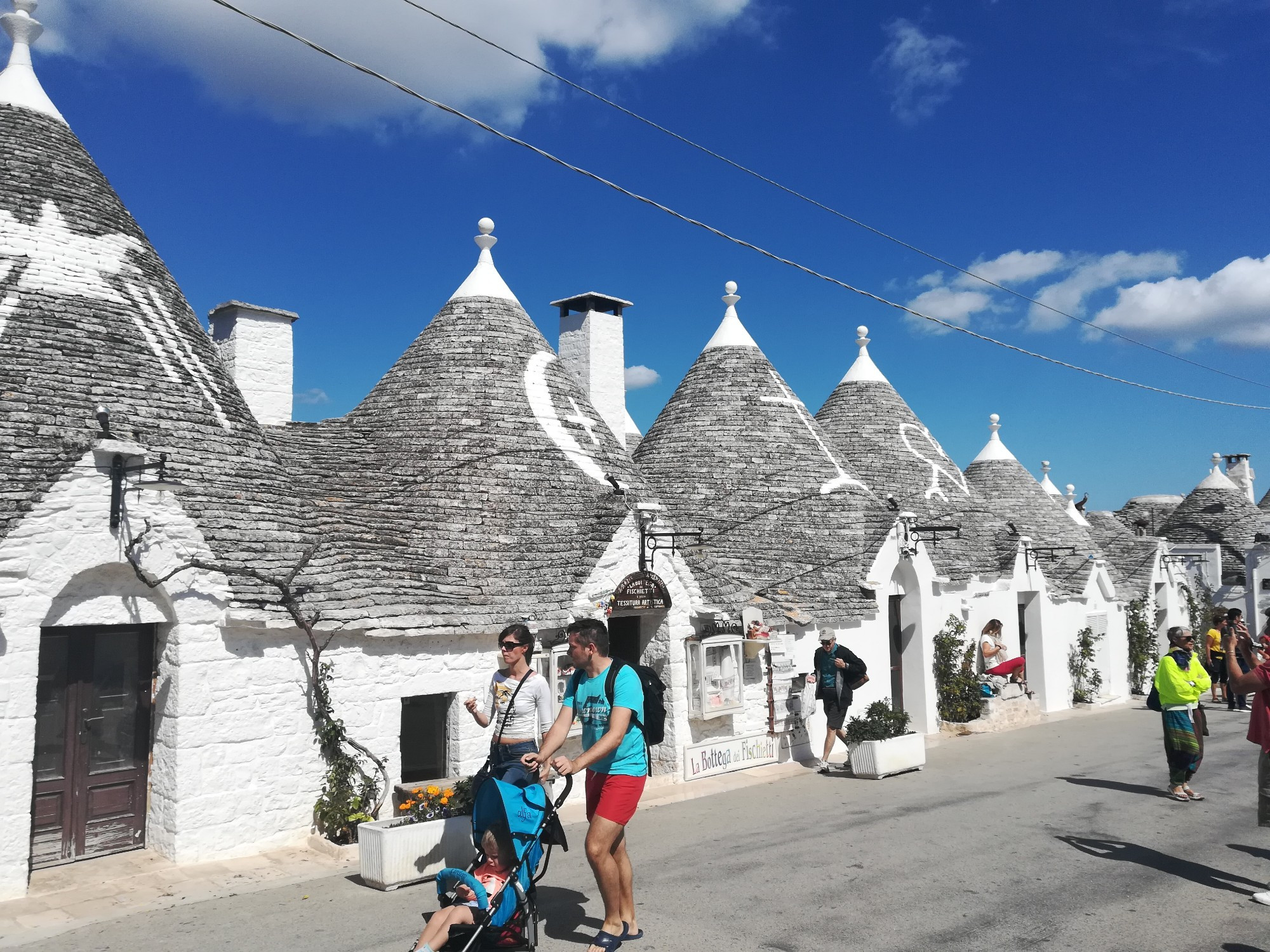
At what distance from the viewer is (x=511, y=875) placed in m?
5.09

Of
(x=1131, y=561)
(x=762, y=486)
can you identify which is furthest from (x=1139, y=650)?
(x=762, y=486)

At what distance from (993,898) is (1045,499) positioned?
717 inches

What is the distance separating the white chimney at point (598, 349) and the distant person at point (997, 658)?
7.33 m

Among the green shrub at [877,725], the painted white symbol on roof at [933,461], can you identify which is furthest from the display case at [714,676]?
the painted white symbol on roof at [933,461]

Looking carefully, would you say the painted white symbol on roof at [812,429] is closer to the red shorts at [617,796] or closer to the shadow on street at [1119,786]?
the shadow on street at [1119,786]

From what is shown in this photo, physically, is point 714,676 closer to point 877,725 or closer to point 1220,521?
point 877,725

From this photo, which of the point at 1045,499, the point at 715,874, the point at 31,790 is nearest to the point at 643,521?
the point at 715,874

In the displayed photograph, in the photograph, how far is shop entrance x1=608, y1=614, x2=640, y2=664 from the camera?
11898 mm

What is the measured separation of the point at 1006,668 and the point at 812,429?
5.15 meters

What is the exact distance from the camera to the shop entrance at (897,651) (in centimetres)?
1611

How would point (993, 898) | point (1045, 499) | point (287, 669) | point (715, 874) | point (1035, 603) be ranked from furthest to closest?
1. point (1045, 499)
2. point (1035, 603)
3. point (287, 669)
4. point (715, 874)
5. point (993, 898)

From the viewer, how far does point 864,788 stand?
10.7m

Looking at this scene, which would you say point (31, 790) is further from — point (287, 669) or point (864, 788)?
point (864, 788)

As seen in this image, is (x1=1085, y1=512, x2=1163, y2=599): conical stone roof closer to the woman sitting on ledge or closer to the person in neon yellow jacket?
the woman sitting on ledge
